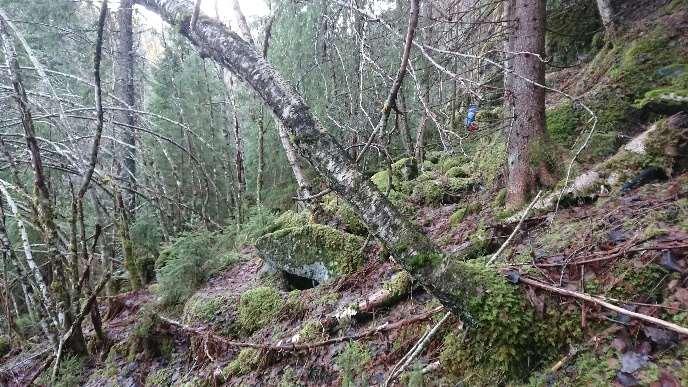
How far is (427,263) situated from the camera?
230 centimetres

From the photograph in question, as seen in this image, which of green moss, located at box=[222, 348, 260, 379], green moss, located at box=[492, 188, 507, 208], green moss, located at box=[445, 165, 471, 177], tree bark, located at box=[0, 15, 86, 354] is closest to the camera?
tree bark, located at box=[0, 15, 86, 354]

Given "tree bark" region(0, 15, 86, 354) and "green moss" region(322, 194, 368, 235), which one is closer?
"tree bark" region(0, 15, 86, 354)

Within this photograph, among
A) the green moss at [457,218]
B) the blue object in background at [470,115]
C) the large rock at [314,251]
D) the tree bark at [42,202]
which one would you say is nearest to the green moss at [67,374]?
the tree bark at [42,202]

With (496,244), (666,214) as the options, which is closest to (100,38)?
(496,244)

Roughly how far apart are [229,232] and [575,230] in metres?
7.59

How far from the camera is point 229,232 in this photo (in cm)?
928

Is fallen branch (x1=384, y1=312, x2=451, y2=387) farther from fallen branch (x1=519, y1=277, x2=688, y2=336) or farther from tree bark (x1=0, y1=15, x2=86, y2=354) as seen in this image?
tree bark (x1=0, y1=15, x2=86, y2=354)

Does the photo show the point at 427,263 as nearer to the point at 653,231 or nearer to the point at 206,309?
the point at 653,231

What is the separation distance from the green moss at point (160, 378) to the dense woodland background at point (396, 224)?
0.08 ft

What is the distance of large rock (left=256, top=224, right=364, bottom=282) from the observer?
5145 millimetres

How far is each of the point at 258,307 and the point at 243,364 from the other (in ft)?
3.11

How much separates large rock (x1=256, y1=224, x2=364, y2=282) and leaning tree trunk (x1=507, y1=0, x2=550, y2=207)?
2.06m

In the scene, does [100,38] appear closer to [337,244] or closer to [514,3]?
[337,244]


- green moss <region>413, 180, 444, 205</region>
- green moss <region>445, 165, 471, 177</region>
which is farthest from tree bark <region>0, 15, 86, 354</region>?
green moss <region>445, 165, 471, 177</region>
